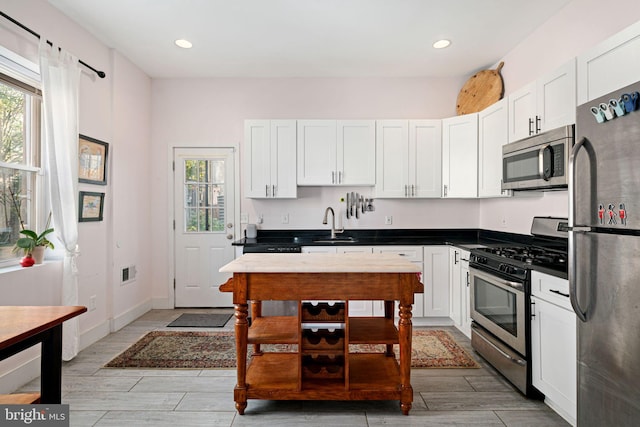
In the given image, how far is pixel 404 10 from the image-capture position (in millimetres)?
2957

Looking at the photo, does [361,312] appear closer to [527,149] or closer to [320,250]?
[320,250]

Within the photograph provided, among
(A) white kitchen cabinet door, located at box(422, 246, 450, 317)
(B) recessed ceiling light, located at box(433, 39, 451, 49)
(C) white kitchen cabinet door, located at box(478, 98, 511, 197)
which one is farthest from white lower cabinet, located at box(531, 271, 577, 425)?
(B) recessed ceiling light, located at box(433, 39, 451, 49)

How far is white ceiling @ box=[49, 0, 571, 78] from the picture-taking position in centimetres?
292

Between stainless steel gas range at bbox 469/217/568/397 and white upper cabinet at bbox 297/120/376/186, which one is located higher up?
white upper cabinet at bbox 297/120/376/186

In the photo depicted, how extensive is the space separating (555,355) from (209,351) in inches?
105

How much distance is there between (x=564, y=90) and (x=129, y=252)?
4374 mm

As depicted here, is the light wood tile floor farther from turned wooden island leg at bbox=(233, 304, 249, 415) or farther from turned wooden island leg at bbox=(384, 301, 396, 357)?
turned wooden island leg at bbox=(384, 301, 396, 357)

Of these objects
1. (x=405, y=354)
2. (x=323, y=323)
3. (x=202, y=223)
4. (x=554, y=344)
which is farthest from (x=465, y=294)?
(x=202, y=223)

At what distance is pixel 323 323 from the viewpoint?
2.16m

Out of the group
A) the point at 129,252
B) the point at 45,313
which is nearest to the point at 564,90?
the point at 45,313

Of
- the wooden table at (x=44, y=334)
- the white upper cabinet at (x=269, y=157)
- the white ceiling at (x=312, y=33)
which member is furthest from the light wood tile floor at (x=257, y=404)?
the white ceiling at (x=312, y=33)

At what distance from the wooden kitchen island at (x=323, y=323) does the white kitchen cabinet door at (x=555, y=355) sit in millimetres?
834

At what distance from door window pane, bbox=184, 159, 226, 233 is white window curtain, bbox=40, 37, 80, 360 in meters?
1.66

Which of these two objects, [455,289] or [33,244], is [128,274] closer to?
[33,244]
